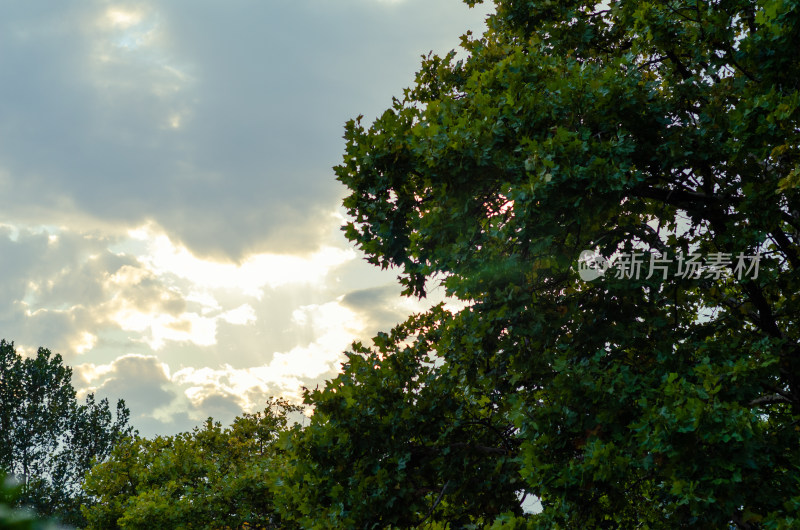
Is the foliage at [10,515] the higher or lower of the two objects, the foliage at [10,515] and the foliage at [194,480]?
the lower

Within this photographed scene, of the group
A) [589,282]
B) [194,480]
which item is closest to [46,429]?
[194,480]

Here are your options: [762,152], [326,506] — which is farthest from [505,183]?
[326,506]

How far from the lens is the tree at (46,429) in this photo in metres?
45.2

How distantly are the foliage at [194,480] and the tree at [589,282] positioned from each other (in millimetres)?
5482

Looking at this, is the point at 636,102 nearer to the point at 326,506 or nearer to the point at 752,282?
the point at 752,282

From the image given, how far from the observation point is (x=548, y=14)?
40.2 feet

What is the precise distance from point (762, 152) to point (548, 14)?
514cm

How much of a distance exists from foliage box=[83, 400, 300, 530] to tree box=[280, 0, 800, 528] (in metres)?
5.48

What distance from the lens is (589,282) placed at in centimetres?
1017

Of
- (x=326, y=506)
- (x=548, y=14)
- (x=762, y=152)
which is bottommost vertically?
(x=326, y=506)

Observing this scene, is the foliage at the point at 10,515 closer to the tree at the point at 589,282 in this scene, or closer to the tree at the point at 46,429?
the tree at the point at 589,282

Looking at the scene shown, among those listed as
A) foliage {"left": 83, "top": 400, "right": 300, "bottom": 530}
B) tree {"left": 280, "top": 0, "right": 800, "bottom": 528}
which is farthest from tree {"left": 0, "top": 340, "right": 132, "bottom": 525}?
tree {"left": 280, "top": 0, "right": 800, "bottom": 528}
